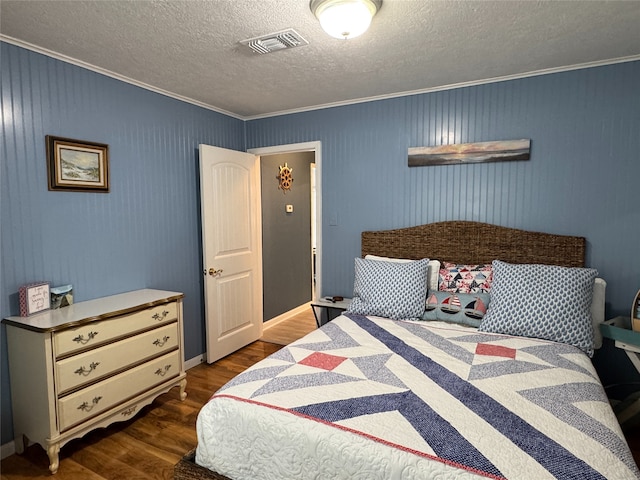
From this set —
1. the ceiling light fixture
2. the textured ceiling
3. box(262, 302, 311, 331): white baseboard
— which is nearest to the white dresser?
the textured ceiling

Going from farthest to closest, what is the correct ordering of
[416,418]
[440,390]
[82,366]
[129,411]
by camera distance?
[129,411], [82,366], [440,390], [416,418]

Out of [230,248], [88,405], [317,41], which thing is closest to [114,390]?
[88,405]

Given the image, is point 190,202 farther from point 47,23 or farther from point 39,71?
point 47,23

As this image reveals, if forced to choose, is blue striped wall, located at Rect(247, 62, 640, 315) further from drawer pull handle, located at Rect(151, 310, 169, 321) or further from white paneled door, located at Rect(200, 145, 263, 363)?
drawer pull handle, located at Rect(151, 310, 169, 321)

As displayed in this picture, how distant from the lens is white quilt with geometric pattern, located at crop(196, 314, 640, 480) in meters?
1.21

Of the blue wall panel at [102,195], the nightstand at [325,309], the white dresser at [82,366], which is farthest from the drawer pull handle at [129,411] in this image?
the nightstand at [325,309]

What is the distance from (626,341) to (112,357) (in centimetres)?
314

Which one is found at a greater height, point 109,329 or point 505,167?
point 505,167

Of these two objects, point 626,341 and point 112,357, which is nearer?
point 626,341

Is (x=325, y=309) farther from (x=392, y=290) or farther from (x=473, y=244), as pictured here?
(x=473, y=244)

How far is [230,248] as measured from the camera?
3629mm

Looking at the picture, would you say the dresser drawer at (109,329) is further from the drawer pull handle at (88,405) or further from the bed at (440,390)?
the bed at (440,390)

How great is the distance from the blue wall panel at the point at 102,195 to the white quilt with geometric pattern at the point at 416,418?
1.56m

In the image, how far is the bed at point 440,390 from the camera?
1.24 metres
